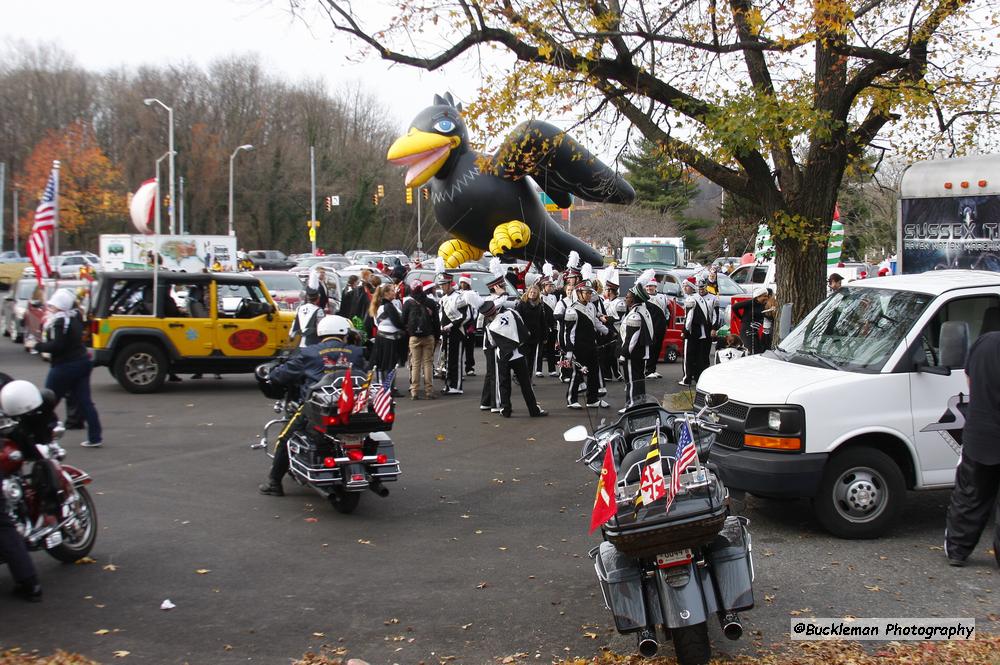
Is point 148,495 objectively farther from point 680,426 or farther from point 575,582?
point 680,426

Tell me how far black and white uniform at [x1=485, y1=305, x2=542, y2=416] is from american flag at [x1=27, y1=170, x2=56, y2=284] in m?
11.5

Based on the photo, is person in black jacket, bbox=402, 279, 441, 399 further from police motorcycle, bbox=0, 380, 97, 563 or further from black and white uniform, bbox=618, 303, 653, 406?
police motorcycle, bbox=0, 380, 97, 563

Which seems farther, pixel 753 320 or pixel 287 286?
pixel 287 286

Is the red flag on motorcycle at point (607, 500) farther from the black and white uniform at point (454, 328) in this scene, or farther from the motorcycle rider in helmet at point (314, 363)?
the black and white uniform at point (454, 328)

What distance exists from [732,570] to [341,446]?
4.19 m

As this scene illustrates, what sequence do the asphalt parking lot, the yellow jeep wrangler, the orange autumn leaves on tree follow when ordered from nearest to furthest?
the asphalt parking lot
the yellow jeep wrangler
the orange autumn leaves on tree

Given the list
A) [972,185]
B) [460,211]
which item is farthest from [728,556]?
[460,211]

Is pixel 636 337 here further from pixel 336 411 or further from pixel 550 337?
pixel 336 411

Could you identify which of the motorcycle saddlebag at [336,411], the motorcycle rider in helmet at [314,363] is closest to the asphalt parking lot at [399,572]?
the motorcycle rider in helmet at [314,363]

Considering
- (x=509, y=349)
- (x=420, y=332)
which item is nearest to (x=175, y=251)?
(x=420, y=332)

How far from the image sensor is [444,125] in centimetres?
2495

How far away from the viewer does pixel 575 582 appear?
264 inches

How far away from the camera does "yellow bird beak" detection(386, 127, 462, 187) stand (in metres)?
24.7

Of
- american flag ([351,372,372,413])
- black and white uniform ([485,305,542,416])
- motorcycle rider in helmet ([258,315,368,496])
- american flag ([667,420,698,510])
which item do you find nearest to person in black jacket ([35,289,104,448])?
motorcycle rider in helmet ([258,315,368,496])
